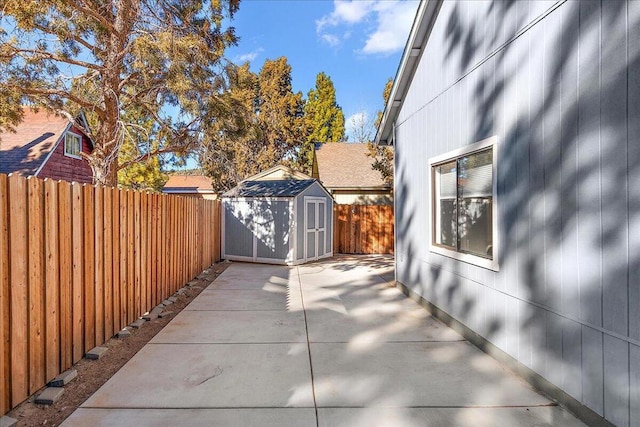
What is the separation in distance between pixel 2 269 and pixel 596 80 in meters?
4.67

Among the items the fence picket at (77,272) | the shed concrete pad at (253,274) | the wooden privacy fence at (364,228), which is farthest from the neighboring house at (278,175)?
the fence picket at (77,272)

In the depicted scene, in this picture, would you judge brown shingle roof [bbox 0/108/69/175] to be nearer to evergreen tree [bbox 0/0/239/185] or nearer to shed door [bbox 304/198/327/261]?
evergreen tree [bbox 0/0/239/185]

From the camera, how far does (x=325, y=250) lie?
12.2m

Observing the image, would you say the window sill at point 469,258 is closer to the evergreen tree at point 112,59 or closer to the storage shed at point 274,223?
the evergreen tree at point 112,59

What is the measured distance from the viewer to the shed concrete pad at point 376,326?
4348 millimetres

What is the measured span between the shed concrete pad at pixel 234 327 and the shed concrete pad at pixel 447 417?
1.62 meters

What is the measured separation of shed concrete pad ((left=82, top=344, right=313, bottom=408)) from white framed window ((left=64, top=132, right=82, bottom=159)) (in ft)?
44.0

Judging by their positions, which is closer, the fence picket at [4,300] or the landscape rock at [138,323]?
the fence picket at [4,300]

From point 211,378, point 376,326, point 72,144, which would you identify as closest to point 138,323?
point 211,378

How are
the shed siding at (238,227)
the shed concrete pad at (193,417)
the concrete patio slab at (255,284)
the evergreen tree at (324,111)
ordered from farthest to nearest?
the evergreen tree at (324,111), the shed siding at (238,227), the concrete patio slab at (255,284), the shed concrete pad at (193,417)

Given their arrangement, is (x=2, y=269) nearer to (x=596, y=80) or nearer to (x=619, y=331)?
(x=619, y=331)

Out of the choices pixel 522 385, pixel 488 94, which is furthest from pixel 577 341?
pixel 488 94

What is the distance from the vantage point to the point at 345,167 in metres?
17.3

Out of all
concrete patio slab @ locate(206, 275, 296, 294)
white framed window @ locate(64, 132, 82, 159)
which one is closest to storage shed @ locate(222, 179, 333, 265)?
concrete patio slab @ locate(206, 275, 296, 294)
